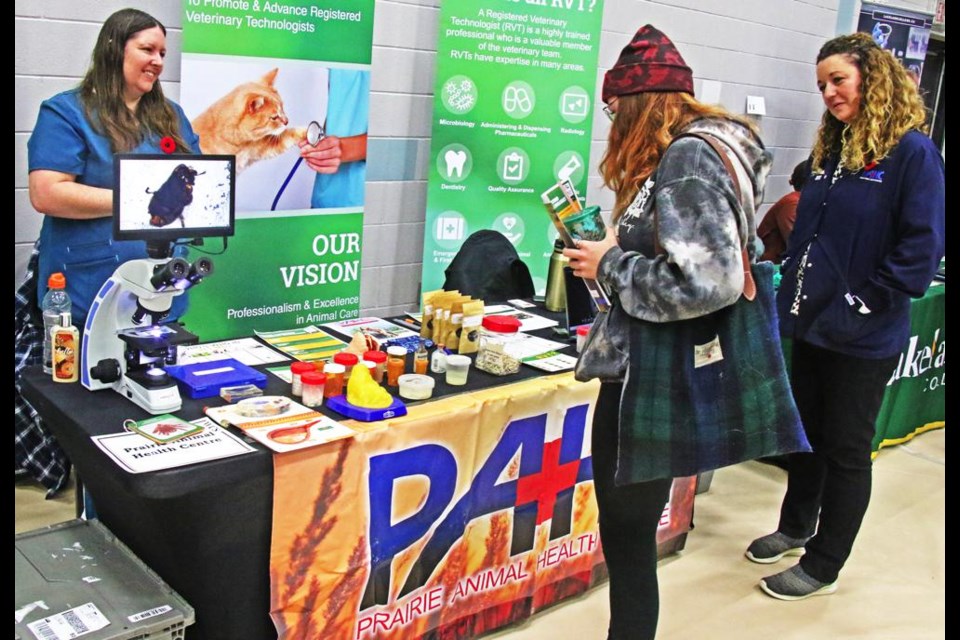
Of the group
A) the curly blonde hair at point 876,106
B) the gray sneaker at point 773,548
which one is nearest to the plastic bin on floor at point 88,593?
the gray sneaker at point 773,548

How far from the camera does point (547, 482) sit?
234 cm

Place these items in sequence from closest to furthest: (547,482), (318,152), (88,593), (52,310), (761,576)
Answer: (88,593) < (52,310) < (547,482) < (761,576) < (318,152)

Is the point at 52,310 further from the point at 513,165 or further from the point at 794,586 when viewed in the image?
the point at 794,586

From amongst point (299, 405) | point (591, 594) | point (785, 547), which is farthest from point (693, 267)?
point (785, 547)

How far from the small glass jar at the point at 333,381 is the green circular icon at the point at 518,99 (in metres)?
1.94

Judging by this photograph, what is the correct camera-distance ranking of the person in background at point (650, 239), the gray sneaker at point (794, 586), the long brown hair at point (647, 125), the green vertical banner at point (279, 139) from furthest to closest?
the green vertical banner at point (279, 139) → the gray sneaker at point (794, 586) → the long brown hair at point (647, 125) → the person in background at point (650, 239)

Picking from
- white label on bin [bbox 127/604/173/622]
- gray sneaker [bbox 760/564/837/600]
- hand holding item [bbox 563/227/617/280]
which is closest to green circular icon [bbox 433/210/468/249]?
gray sneaker [bbox 760/564/837/600]

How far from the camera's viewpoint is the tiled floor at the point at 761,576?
8.21 feet

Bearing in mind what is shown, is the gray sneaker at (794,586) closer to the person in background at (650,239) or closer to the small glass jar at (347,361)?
the person in background at (650,239)

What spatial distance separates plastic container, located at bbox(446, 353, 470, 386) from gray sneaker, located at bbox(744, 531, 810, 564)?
132 cm

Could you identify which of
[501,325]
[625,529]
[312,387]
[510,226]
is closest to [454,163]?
[510,226]

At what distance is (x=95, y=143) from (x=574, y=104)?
6.97ft

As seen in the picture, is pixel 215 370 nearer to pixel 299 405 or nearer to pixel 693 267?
pixel 299 405

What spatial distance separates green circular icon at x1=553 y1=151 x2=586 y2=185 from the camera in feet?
12.9
